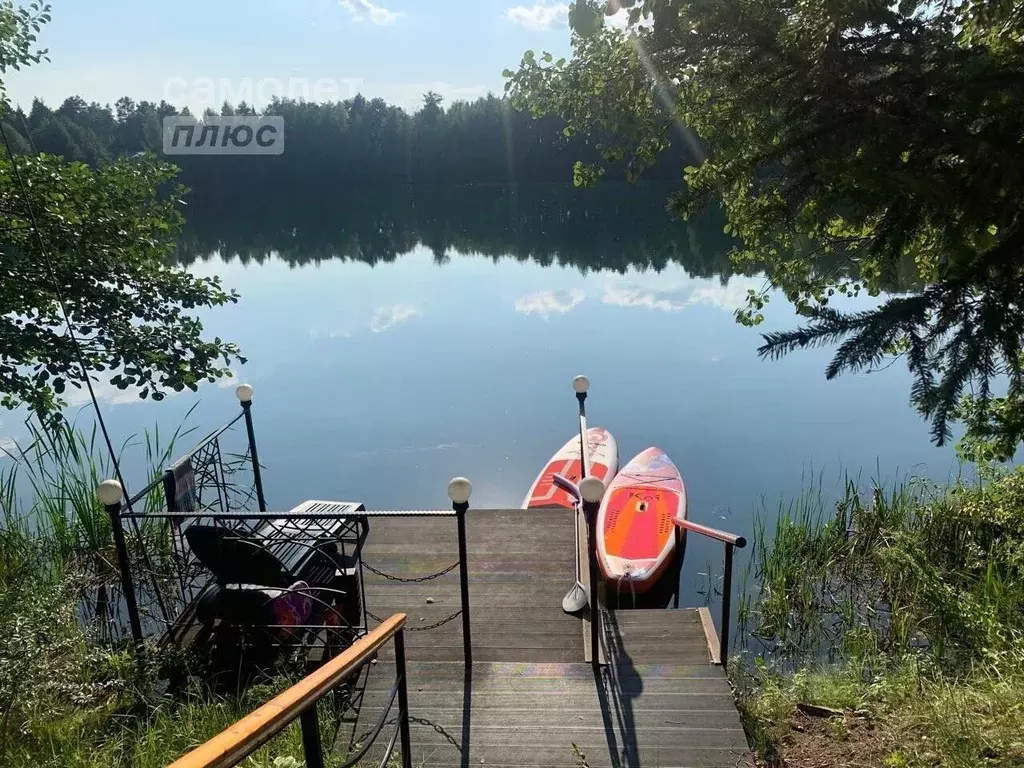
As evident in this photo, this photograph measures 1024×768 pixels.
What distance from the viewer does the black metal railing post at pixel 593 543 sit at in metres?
4.13

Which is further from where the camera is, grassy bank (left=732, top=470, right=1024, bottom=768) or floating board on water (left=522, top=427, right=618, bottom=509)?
floating board on water (left=522, top=427, right=618, bottom=509)

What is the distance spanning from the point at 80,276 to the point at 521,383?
10.1 meters

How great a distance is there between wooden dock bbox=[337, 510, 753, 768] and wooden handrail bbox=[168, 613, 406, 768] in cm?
183

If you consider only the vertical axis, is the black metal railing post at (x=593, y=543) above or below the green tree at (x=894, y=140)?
below

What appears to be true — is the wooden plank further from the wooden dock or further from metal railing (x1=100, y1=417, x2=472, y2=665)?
metal railing (x1=100, y1=417, x2=472, y2=665)

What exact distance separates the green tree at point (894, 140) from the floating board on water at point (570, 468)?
244 inches

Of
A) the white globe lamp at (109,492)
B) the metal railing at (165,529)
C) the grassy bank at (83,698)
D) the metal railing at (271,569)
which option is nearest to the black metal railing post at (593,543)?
the metal railing at (271,569)

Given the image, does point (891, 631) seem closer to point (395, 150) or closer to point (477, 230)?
point (477, 230)

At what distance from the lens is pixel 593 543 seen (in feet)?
14.4

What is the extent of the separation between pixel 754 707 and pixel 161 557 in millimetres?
5531

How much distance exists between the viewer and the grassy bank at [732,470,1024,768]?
365cm

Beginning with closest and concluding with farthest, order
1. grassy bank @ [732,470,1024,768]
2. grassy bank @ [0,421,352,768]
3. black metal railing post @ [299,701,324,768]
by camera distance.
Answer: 1. black metal railing post @ [299,701,324,768]
2. grassy bank @ [0,421,352,768]
3. grassy bank @ [732,470,1024,768]

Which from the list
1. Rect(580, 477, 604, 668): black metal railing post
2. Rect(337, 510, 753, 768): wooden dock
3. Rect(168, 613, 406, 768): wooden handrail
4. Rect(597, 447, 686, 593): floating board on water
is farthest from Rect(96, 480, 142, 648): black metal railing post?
Rect(597, 447, 686, 593): floating board on water

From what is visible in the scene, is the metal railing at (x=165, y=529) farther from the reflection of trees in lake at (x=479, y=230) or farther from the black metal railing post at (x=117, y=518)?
the reflection of trees in lake at (x=479, y=230)
